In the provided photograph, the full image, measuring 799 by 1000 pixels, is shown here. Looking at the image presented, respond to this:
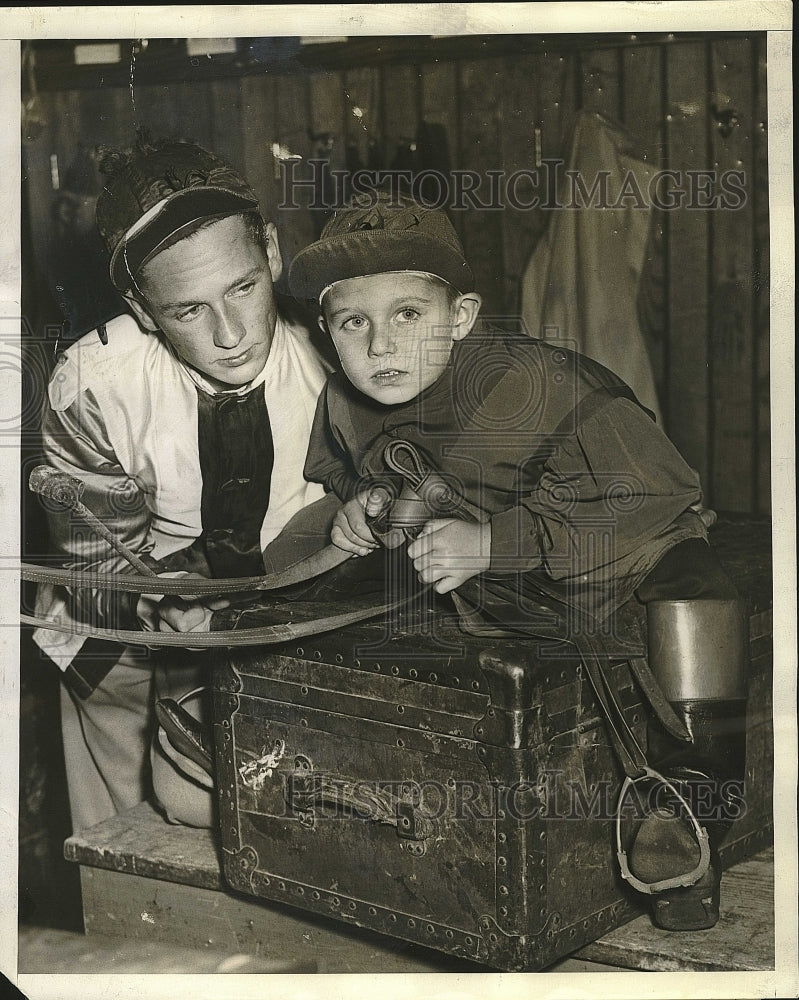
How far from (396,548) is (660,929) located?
840mm

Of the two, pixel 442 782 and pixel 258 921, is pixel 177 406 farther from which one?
pixel 258 921

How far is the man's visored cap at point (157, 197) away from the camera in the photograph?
6.96 feet

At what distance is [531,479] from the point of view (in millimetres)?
2088

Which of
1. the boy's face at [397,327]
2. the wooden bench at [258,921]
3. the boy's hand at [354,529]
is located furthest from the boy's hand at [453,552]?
the wooden bench at [258,921]

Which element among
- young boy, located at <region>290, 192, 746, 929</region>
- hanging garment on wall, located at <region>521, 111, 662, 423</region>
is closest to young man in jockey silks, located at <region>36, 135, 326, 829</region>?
young boy, located at <region>290, 192, 746, 929</region>

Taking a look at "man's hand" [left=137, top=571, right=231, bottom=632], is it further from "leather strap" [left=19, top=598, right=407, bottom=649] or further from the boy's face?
the boy's face

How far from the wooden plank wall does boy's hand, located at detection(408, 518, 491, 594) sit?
405 millimetres

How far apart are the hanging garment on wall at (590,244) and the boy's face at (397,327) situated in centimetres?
15

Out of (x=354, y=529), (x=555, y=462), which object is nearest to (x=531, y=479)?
(x=555, y=462)

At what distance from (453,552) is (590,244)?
0.63m

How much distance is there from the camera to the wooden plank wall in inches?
84.0

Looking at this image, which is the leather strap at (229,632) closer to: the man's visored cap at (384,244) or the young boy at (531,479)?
the young boy at (531,479)

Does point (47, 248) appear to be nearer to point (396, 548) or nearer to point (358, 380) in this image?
point (358, 380)

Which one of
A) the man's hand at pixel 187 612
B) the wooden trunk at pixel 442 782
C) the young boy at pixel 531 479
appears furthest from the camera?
the man's hand at pixel 187 612
